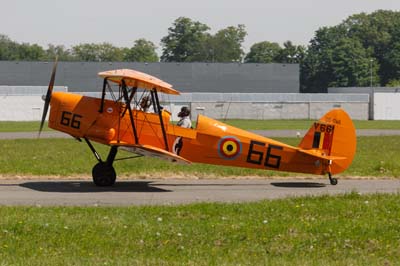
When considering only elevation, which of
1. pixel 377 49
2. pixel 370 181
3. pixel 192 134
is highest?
pixel 377 49

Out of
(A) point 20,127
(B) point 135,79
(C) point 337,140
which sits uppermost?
(B) point 135,79

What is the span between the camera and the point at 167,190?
17.1m

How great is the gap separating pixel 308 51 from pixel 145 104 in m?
121

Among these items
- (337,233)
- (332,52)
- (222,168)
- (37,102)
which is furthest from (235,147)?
(332,52)

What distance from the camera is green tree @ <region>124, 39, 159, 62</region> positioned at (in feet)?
559

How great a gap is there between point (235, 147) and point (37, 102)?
53.2 meters

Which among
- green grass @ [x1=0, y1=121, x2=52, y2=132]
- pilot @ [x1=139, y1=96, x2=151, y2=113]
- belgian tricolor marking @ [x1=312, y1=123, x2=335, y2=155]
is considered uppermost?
pilot @ [x1=139, y1=96, x2=151, y2=113]

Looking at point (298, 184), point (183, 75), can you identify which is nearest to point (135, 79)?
point (298, 184)

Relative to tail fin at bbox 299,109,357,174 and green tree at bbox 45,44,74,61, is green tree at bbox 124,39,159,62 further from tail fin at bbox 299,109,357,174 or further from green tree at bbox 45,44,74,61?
tail fin at bbox 299,109,357,174

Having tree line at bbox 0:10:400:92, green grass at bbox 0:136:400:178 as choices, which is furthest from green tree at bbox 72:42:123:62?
green grass at bbox 0:136:400:178

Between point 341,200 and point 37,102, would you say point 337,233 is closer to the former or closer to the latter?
point 341,200

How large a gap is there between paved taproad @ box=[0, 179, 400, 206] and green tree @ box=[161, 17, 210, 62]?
131 m

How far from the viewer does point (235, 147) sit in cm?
1795

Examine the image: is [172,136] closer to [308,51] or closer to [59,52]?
[308,51]
